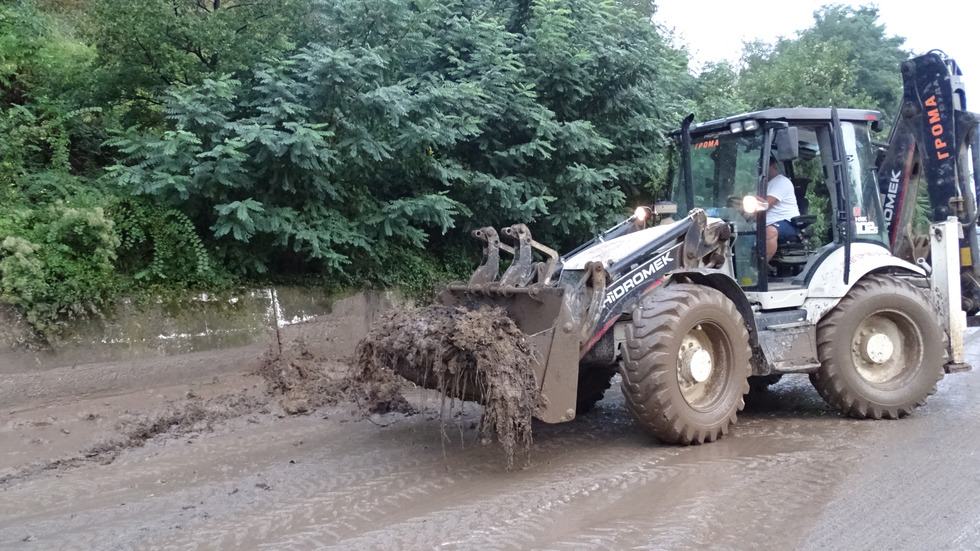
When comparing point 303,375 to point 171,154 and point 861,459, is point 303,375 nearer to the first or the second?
point 171,154

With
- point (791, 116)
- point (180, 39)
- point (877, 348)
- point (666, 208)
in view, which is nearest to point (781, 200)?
point (791, 116)


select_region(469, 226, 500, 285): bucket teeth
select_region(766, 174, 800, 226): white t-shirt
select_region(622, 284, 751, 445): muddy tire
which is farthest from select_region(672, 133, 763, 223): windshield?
select_region(469, 226, 500, 285): bucket teeth

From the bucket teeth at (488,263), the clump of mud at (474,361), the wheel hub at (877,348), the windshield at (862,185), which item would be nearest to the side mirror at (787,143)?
the windshield at (862,185)

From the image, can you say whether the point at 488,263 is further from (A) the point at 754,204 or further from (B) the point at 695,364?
(A) the point at 754,204

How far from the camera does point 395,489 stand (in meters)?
5.08

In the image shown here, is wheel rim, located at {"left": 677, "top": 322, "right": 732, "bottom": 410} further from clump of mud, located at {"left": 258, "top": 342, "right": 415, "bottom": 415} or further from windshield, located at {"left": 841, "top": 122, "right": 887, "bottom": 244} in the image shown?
clump of mud, located at {"left": 258, "top": 342, "right": 415, "bottom": 415}

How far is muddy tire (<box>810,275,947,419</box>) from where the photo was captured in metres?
6.57

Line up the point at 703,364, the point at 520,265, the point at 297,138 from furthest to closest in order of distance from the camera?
the point at 297,138 < the point at 520,265 < the point at 703,364

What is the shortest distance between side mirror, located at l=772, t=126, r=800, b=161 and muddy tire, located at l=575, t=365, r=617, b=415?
2365 millimetres

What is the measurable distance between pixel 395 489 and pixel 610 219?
6984 mm

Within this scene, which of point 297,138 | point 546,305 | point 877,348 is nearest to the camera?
point 546,305

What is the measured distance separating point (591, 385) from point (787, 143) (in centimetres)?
271

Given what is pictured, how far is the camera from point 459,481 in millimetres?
5215

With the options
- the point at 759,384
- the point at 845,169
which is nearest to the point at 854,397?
the point at 759,384
